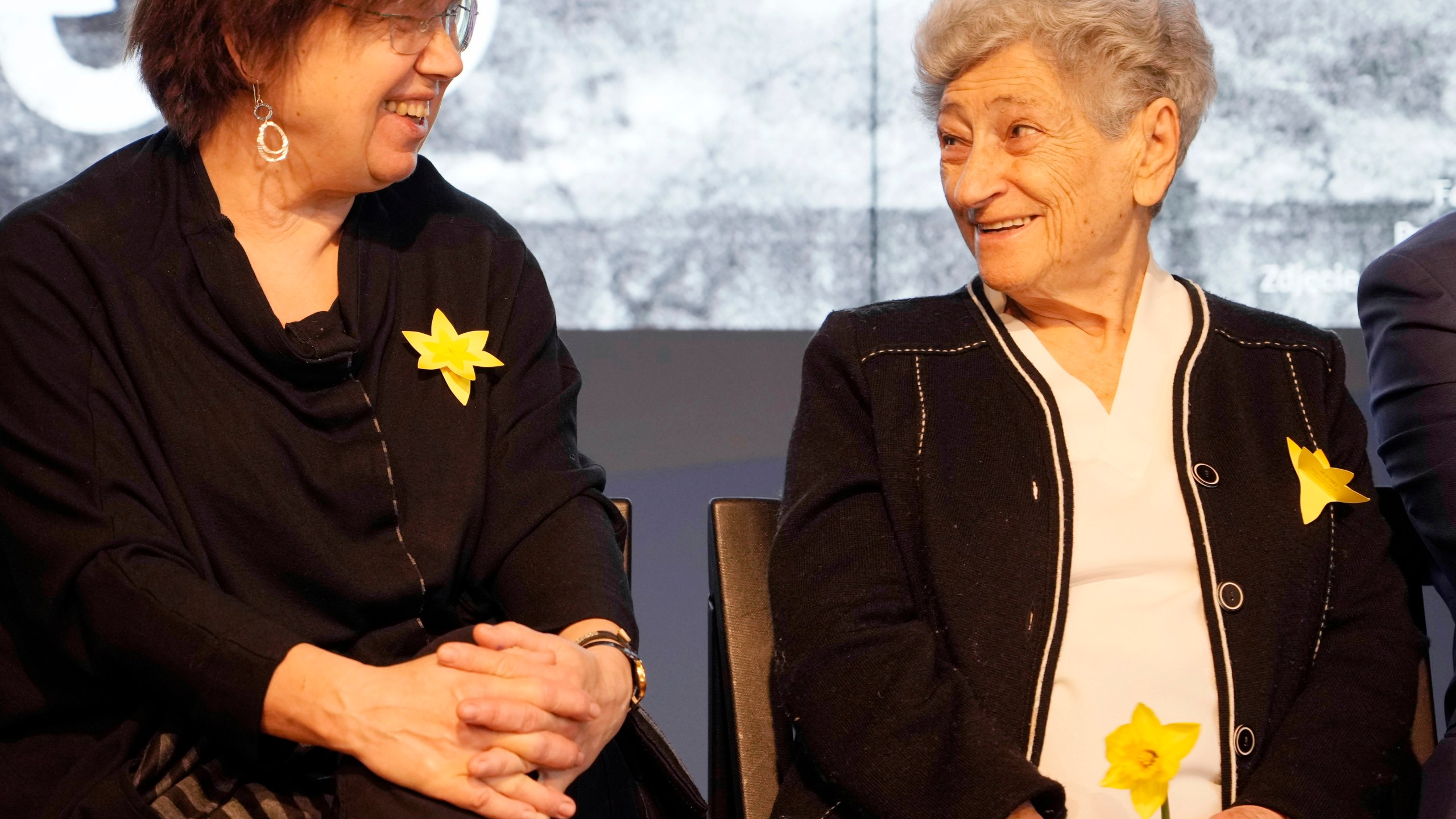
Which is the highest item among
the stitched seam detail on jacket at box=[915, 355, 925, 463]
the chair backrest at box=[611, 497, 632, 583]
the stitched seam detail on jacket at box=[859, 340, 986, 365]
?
the stitched seam detail on jacket at box=[859, 340, 986, 365]

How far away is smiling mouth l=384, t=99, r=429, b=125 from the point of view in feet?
5.40

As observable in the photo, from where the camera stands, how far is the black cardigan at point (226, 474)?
1410 mm

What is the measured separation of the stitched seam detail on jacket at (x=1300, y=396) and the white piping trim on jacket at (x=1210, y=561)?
121 mm

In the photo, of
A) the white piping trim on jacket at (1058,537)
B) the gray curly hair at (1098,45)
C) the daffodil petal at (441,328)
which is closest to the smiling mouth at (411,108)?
the daffodil petal at (441,328)

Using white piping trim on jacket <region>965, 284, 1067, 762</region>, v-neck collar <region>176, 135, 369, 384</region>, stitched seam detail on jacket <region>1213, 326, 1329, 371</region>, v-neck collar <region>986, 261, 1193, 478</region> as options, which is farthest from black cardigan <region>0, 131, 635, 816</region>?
stitched seam detail on jacket <region>1213, 326, 1329, 371</region>

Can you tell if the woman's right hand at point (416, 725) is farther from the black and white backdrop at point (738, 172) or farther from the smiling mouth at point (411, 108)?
the black and white backdrop at point (738, 172)

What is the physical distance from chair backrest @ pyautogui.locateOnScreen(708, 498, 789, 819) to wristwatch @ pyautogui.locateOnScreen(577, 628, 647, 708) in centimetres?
25

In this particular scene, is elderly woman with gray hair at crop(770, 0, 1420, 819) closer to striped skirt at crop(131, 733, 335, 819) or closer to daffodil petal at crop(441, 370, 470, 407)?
daffodil petal at crop(441, 370, 470, 407)

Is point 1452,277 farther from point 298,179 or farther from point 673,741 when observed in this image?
point 673,741

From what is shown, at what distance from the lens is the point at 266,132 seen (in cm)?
162

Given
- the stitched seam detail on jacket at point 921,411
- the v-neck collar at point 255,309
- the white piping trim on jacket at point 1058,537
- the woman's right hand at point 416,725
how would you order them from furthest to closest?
the stitched seam detail on jacket at point 921,411 < the white piping trim on jacket at point 1058,537 < the v-neck collar at point 255,309 < the woman's right hand at point 416,725

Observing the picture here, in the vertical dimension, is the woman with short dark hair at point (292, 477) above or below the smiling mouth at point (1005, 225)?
below

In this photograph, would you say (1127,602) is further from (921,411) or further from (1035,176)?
(1035,176)

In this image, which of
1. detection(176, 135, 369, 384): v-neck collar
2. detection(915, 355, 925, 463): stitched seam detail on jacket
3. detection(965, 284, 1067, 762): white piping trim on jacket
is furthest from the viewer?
detection(915, 355, 925, 463): stitched seam detail on jacket
